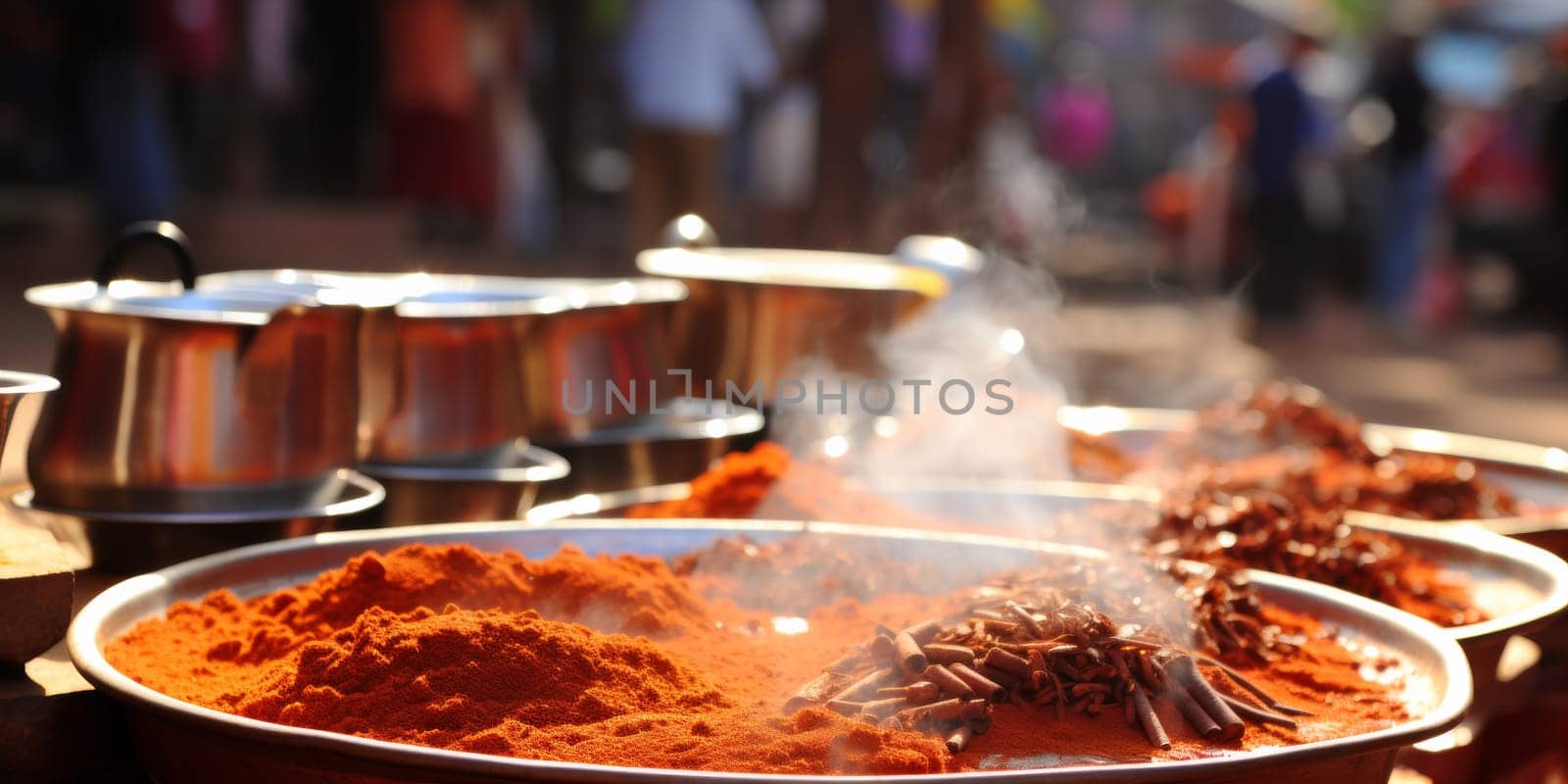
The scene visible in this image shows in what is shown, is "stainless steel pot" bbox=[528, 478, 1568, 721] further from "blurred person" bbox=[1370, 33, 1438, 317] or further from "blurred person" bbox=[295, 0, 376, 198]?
"blurred person" bbox=[295, 0, 376, 198]

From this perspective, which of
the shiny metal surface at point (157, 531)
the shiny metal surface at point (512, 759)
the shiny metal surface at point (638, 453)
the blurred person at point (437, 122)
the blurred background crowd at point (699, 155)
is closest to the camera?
the shiny metal surface at point (512, 759)

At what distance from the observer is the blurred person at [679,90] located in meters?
7.92

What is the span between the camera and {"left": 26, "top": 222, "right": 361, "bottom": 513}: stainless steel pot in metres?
1.94

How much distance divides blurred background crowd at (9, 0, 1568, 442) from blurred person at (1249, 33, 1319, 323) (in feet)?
0.06

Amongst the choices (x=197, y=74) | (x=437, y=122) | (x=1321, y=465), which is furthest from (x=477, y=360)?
(x=437, y=122)

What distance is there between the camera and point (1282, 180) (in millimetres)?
10172

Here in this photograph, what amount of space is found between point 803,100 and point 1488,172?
6028 mm

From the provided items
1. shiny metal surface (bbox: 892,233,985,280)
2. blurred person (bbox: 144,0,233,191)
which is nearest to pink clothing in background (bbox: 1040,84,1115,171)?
blurred person (bbox: 144,0,233,191)

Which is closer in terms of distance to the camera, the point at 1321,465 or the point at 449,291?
the point at 449,291

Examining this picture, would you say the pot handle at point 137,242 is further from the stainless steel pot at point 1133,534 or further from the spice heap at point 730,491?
the spice heap at point 730,491

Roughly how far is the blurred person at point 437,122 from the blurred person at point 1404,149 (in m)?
6.06

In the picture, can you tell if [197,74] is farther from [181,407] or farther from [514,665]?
[514,665]

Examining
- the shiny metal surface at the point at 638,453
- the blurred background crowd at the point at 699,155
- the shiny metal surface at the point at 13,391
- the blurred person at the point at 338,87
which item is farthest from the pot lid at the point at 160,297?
the blurred person at the point at 338,87

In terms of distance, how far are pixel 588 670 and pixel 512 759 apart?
0.87 feet
